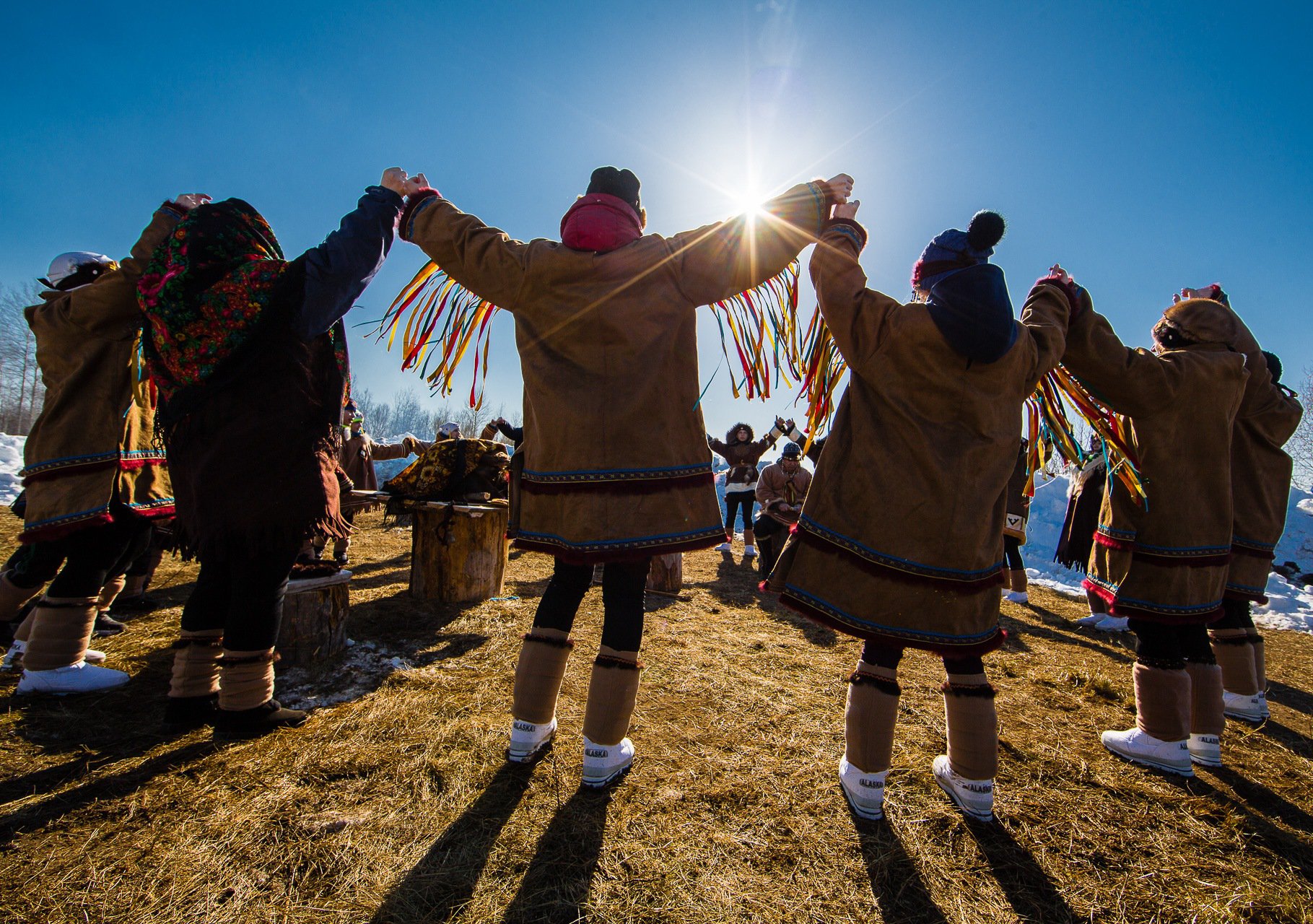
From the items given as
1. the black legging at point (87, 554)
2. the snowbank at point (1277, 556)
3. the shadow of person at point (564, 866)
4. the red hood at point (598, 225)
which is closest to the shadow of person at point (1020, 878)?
the shadow of person at point (564, 866)

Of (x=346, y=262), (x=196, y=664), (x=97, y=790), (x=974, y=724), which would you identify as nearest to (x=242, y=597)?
(x=196, y=664)

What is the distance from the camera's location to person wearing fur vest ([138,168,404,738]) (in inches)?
76.2

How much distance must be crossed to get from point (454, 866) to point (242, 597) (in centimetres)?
126

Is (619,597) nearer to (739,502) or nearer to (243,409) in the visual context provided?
(243,409)

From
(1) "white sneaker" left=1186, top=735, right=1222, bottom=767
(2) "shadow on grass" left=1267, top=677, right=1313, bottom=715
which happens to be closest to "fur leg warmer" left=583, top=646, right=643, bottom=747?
(1) "white sneaker" left=1186, top=735, right=1222, bottom=767

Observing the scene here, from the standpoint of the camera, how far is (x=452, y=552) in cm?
437

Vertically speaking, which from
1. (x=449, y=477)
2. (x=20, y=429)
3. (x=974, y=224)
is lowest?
(x=20, y=429)

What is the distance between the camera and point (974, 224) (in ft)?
6.44

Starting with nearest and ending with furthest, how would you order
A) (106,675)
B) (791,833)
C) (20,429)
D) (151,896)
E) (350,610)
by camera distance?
(151,896) < (791,833) < (106,675) < (350,610) < (20,429)

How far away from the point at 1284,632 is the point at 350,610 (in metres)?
9.61

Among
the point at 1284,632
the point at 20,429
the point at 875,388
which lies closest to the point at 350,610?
the point at 875,388

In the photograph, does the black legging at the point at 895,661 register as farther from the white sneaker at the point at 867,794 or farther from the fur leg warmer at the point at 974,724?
the white sneaker at the point at 867,794

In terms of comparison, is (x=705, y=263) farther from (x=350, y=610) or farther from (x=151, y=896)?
(x=350, y=610)

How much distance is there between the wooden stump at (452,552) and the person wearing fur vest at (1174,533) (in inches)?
153
